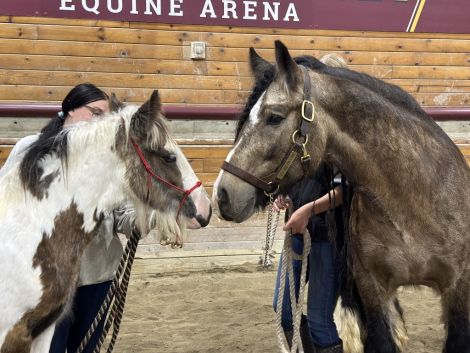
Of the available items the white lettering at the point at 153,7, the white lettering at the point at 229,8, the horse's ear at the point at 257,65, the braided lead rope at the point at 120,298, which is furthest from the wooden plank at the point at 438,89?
the braided lead rope at the point at 120,298

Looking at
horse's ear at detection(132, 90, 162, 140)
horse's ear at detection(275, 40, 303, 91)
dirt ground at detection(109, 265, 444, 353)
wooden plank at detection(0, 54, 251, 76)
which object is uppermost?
wooden plank at detection(0, 54, 251, 76)

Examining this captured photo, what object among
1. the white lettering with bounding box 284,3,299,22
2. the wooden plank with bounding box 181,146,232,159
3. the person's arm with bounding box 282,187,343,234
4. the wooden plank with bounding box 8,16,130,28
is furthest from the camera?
the white lettering with bounding box 284,3,299,22

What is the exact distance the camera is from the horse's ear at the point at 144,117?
1694 mm

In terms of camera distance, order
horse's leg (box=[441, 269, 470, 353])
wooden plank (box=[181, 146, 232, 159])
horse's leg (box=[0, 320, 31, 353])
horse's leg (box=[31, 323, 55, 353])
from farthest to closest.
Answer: wooden plank (box=[181, 146, 232, 159]), horse's leg (box=[441, 269, 470, 353]), horse's leg (box=[31, 323, 55, 353]), horse's leg (box=[0, 320, 31, 353])

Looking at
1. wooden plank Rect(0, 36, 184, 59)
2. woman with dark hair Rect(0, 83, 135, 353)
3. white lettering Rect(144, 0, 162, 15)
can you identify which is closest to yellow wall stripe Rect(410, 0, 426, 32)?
wooden plank Rect(0, 36, 184, 59)

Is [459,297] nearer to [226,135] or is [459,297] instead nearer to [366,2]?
[226,135]

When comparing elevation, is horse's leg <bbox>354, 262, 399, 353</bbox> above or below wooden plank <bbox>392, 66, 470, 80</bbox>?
below

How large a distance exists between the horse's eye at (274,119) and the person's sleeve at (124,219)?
0.80m

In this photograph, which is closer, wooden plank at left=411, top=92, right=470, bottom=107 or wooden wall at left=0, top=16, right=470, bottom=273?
wooden wall at left=0, top=16, right=470, bottom=273

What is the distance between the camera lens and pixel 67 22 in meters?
4.50

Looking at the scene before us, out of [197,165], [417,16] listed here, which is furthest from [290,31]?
[197,165]

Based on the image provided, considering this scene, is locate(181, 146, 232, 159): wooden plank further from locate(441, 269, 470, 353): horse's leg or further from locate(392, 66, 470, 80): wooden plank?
locate(441, 269, 470, 353): horse's leg

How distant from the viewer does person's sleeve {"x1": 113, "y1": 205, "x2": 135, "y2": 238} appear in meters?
2.02

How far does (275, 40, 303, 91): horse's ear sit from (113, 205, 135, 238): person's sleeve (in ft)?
3.07
